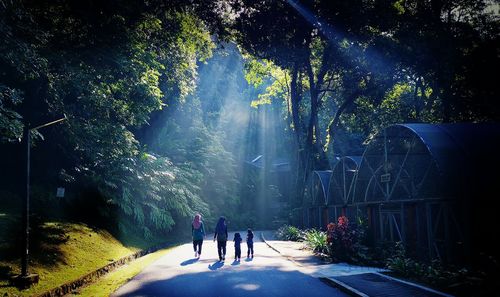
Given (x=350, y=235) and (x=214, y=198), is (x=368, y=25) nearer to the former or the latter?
(x=350, y=235)

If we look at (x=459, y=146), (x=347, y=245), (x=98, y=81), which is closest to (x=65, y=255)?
(x=98, y=81)

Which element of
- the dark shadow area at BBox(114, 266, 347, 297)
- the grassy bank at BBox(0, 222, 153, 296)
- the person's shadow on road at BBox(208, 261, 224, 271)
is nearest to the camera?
the dark shadow area at BBox(114, 266, 347, 297)

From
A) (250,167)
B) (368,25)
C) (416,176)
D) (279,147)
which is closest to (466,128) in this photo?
(416,176)

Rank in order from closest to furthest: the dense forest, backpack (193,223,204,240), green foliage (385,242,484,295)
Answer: green foliage (385,242,484,295) < the dense forest < backpack (193,223,204,240)

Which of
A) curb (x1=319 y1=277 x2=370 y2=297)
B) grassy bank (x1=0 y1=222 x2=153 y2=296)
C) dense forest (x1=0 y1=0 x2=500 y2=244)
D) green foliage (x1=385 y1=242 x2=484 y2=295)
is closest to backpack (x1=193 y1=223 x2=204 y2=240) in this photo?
grassy bank (x1=0 y1=222 x2=153 y2=296)

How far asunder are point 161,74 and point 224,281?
18.9m

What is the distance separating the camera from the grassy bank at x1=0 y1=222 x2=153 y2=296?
11.4 meters

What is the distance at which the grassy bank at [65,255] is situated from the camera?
448 inches

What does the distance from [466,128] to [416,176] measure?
909 centimetres

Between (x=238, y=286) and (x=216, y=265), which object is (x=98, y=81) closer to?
(x=216, y=265)

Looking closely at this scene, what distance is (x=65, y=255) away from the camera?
48.0ft

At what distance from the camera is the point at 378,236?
2058 cm

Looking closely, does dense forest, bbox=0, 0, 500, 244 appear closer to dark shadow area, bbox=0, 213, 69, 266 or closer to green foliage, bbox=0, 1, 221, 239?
green foliage, bbox=0, 1, 221, 239

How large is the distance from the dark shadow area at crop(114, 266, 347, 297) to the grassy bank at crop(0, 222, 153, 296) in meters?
2.39
